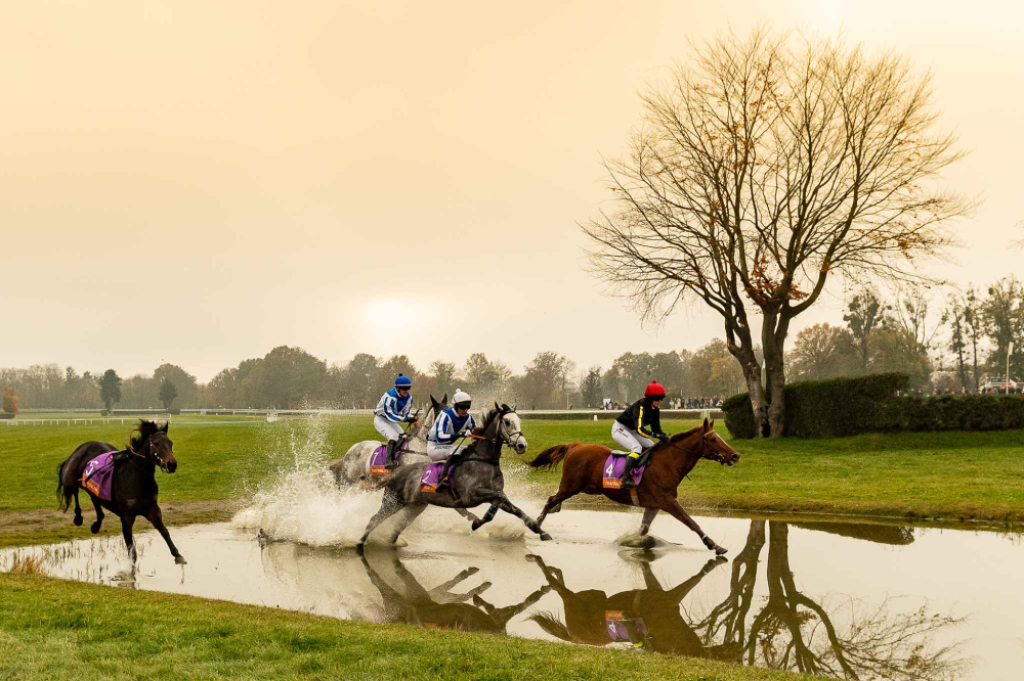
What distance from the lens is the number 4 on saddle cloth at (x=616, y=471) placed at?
13836 mm

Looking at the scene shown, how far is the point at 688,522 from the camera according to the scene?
13.1m

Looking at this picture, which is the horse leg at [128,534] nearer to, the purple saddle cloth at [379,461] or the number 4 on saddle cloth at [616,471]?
the purple saddle cloth at [379,461]

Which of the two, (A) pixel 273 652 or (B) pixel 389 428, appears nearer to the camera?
(A) pixel 273 652

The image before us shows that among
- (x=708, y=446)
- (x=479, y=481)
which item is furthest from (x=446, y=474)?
(x=708, y=446)

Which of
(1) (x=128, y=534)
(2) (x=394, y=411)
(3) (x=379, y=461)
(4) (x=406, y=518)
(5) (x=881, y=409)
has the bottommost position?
(4) (x=406, y=518)

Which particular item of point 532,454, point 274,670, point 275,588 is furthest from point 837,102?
point 274,670

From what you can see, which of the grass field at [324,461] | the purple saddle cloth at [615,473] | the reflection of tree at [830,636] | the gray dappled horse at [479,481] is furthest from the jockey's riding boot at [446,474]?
the reflection of tree at [830,636]

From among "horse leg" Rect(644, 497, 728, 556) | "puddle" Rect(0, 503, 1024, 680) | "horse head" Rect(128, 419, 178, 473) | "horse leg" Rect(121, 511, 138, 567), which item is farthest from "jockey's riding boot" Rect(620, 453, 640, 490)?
"horse leg" Rect(121, 511, 138, 567)

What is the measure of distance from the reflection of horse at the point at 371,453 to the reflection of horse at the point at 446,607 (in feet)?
11.2

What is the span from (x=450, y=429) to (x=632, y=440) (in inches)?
123

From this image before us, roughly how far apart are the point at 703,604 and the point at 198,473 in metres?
20.8

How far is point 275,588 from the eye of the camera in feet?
36.2

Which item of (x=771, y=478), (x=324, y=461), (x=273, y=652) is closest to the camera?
(x=273, y=652)

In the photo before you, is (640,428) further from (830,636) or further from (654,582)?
(830,636)
